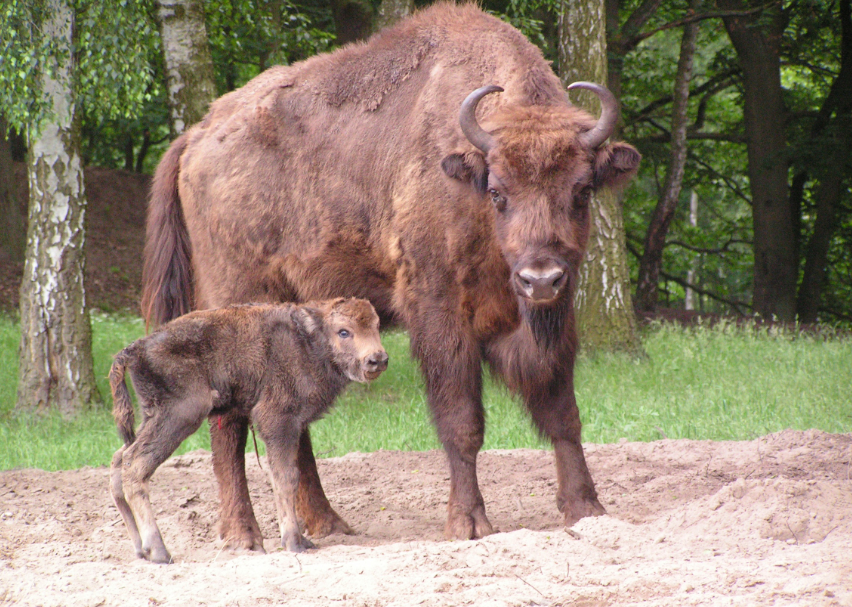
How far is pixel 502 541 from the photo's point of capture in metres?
4.12

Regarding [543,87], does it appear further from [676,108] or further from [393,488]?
[676,108]

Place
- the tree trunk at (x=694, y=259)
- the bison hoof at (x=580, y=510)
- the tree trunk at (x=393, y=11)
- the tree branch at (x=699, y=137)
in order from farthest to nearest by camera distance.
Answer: the tree trunk at (x=694, y=259) → the tree branch at (x=699, y=137) → the tree trunk at (x=393, y=11) → the bison hoof at (x=580, y=510)

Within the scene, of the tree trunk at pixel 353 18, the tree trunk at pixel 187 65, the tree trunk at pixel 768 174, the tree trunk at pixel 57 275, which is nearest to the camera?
the tree trunk at pixel 57 275

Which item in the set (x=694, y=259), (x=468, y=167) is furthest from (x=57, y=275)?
(x=694, y=259)

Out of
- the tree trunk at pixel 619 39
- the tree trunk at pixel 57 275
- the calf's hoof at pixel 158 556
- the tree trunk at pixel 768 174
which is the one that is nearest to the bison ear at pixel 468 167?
the calf's hoof at pixel 158 556

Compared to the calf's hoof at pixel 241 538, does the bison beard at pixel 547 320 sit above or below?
above

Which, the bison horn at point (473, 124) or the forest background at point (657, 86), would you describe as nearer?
the bison horn at point (473, 124)

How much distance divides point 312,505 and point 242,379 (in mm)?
1195

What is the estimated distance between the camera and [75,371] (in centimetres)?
951

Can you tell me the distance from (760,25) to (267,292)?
12007 millimetres

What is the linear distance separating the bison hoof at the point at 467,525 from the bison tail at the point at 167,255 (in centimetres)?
250

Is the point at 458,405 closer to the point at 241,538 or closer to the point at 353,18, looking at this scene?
the point at 241,538

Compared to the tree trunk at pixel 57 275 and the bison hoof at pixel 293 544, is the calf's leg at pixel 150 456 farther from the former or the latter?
the tree trunk at pixel 57 275

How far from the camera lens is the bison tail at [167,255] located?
245 inches
